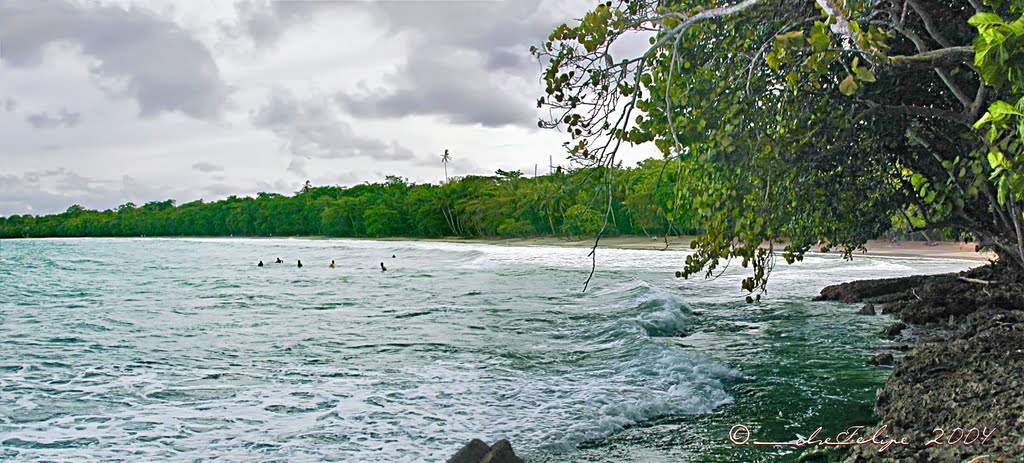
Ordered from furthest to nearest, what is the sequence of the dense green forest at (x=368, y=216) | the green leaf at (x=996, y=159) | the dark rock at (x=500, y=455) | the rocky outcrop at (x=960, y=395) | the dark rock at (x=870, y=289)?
the dense green forest at (x=368, y=216) < the dark rock at (x=870, y=289) < the dark rock at (x=500, y=455) < the rocky outcrop at (x=960, y=395) < the green leaf at (x=996, y=159)

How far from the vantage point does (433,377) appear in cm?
953

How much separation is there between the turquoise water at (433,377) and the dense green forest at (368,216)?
46.8 feet

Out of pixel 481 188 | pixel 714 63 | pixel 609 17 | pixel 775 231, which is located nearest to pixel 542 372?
pixel 775 231

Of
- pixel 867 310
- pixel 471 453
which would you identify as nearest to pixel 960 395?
pixel 471 453

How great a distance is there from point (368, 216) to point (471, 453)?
102 metres

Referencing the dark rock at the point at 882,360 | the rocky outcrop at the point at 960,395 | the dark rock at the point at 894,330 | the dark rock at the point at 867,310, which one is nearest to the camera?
the rocky outcrop at the point at 960,395

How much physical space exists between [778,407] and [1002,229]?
438 cm

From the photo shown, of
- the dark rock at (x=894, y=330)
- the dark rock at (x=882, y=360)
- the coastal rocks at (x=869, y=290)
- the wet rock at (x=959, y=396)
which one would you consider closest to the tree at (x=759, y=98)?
the wet rock at (x=959, y=396)

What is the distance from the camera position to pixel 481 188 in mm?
86250

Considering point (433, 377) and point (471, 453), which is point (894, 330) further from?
point (471, 453)

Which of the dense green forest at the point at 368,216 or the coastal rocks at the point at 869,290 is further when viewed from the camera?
the dense green forest at the point at 368,216

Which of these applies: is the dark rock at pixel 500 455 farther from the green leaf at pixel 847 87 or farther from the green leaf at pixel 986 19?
the green leaf at pixel 986 19

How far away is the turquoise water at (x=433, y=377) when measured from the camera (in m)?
6.53

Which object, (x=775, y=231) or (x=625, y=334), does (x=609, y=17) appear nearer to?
(x=775, y=231)
